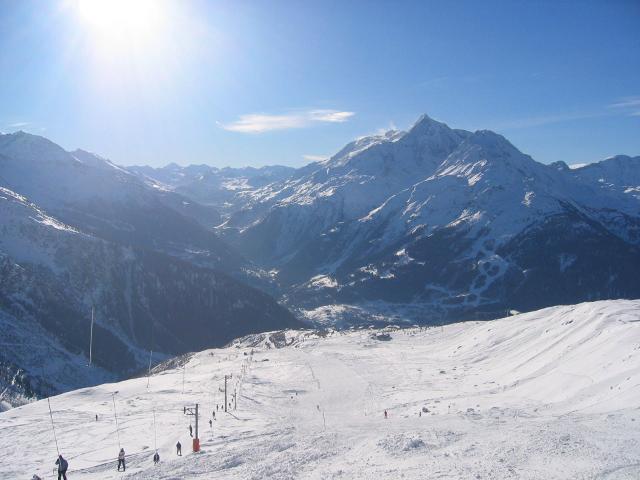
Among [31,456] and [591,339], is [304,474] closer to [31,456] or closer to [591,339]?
[31,456]

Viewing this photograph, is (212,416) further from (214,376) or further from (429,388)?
(214,376)

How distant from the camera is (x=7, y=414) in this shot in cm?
6812

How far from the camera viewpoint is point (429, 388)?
8644cm

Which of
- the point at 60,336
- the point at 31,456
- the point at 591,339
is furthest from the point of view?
the point at 60,336

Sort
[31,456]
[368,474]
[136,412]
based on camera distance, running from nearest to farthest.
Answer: [368,474] → [31,456] → [136,412]

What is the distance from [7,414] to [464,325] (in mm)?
122536

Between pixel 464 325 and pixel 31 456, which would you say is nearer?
pixel 31 456

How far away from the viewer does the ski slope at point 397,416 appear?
3681 centimetres

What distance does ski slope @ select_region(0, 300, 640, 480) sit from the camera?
36.8 meters

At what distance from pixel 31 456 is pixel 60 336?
529ft

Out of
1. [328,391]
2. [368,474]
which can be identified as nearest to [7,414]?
[328,391]

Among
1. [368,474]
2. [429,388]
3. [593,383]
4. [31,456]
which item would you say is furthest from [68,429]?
[593,383]

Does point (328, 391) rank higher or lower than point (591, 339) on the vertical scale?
lower

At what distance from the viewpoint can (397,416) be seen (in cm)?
6419
